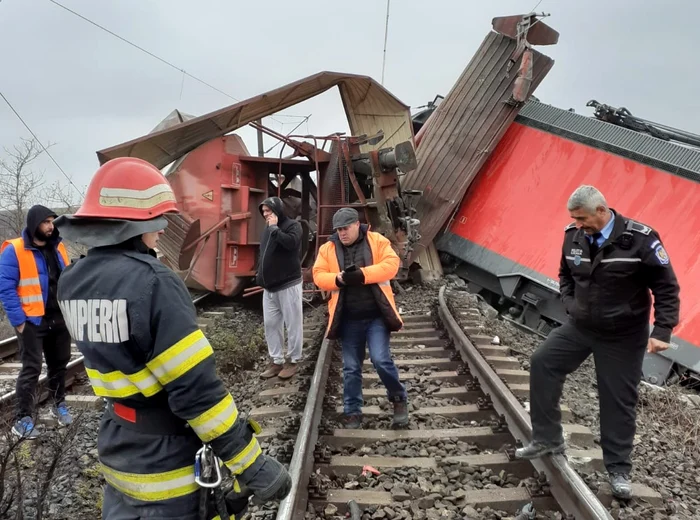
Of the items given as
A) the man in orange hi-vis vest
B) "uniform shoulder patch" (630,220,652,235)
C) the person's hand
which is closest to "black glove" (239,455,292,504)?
the person's hand

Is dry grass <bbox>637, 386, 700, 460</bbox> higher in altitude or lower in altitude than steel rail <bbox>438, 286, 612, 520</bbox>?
lower

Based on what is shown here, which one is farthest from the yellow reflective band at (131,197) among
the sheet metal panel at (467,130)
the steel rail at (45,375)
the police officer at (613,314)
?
the sheet metal panel at (467,130)

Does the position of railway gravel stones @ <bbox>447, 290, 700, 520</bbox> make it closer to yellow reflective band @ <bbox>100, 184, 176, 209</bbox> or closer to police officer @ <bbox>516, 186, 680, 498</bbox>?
police officer @ <bbox>516, 186, 680, 498</bbox>

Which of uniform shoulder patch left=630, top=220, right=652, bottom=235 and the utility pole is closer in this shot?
uniform shoulder patch left=630, top=220, right=652, bottom=235

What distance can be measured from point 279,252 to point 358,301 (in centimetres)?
127

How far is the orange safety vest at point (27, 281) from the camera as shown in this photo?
12.4ft

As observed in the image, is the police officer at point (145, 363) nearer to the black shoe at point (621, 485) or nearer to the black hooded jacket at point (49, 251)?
the black shoe at point (621, 485)

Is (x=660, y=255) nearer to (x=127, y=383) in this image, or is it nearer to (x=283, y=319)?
(x=127, y=383)

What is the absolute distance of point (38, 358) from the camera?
391 cm

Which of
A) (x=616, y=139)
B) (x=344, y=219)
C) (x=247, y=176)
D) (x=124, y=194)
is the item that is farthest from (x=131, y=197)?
(x=616, y=139)

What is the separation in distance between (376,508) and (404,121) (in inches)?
270

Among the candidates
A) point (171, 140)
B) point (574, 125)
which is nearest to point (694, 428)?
point (574, 125)

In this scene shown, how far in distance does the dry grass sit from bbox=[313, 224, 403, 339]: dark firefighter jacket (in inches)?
90.5

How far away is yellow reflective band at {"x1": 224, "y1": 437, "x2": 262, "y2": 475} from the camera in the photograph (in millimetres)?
1558
